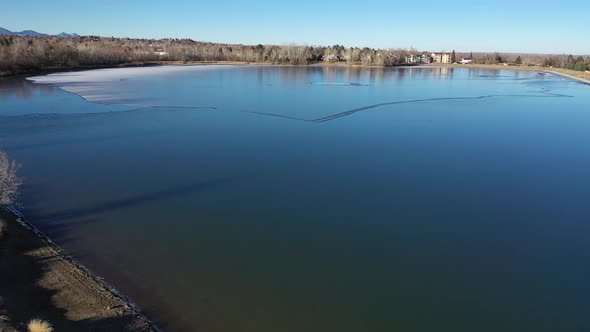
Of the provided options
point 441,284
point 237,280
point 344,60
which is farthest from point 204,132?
point 344,60

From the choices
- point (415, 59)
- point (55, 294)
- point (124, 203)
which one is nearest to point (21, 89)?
point (124, 203)

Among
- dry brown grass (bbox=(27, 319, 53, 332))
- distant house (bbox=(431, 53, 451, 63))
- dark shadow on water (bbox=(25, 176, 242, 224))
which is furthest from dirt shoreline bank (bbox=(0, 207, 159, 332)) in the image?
distant house (bbox=(431, 53, 451, 63))

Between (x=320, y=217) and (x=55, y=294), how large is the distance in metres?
4.59

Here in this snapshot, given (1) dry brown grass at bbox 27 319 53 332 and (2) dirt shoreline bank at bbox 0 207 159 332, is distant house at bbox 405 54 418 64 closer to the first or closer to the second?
(2) dirt shoreline bank at bbox 0 207 159 332

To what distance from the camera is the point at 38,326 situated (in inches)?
166

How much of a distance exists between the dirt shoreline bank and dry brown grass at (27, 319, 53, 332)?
0.57ft

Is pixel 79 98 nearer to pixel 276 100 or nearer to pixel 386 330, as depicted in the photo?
pixel 276 100

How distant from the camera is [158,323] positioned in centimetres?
500

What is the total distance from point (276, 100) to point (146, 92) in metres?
8.86

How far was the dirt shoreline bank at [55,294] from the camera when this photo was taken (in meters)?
4.72

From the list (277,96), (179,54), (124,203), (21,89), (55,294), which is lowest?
(55,294)

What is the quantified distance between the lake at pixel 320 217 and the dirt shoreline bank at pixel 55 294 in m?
0.27

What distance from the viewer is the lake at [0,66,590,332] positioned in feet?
17.9

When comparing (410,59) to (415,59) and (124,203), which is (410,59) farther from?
(124,203)
